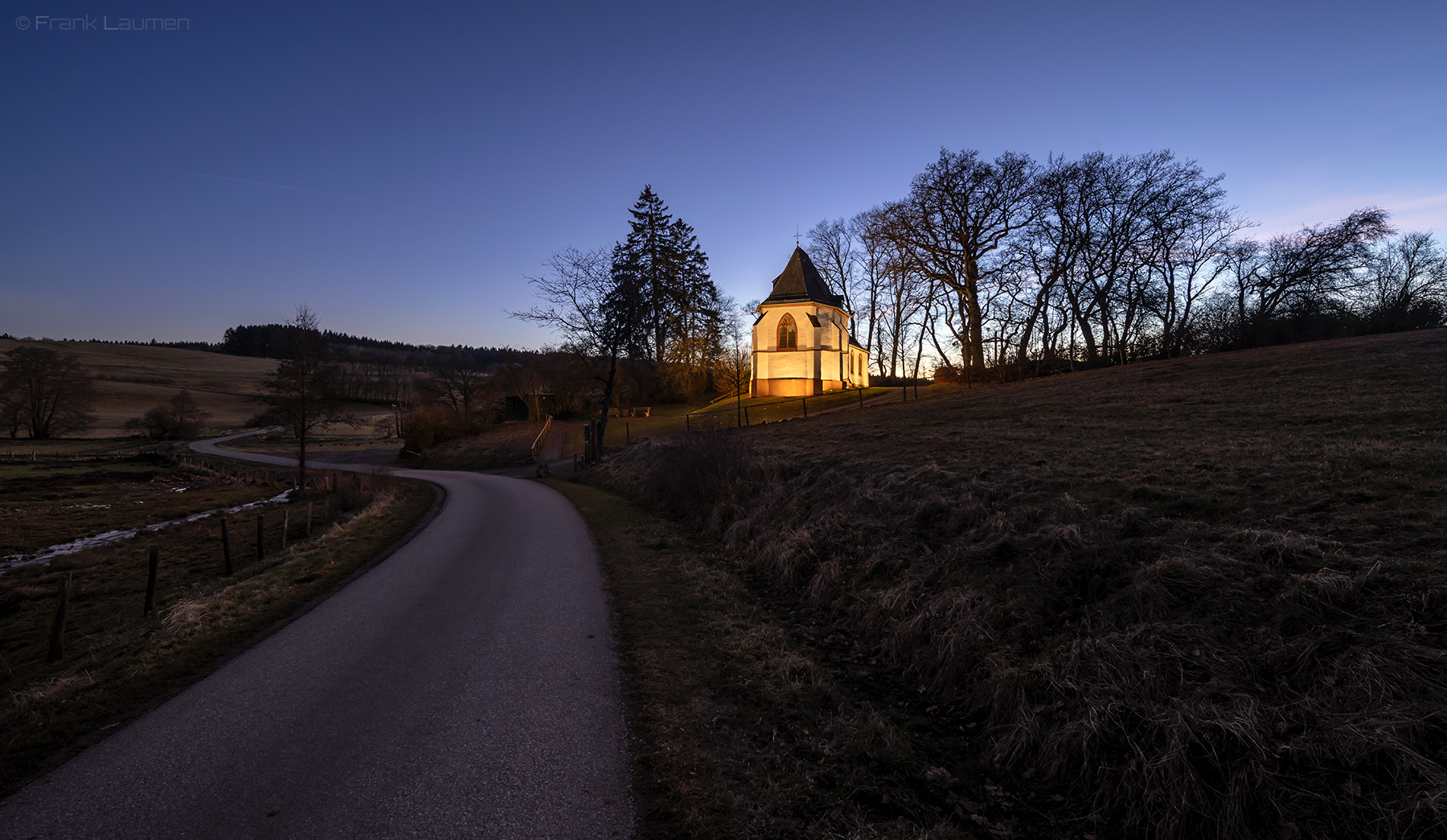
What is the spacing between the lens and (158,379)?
10025cm

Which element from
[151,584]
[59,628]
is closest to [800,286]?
[151,584]

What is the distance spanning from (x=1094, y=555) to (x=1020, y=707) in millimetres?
2308

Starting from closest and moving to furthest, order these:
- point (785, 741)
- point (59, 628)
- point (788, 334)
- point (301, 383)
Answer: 1. point (785, 741)
2. point (59, 628)
3. point (301, 383)
4. point (788, 334)

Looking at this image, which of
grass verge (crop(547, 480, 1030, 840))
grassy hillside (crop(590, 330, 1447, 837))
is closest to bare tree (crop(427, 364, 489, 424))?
grassy hillside (crop(590, 330, 1447, 837))

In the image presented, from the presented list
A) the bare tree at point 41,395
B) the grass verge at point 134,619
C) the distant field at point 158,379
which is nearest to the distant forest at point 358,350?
the distant field at point 158,379

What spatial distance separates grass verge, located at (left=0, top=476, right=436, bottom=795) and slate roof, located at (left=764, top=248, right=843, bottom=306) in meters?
38.3

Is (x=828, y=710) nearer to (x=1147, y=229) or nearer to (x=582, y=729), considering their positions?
(x=582, y=729)

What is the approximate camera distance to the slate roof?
50.6 metres

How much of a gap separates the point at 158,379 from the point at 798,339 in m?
116

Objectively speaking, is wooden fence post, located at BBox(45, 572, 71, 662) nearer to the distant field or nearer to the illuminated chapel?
the illuminated chapel

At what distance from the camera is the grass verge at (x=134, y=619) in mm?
4797

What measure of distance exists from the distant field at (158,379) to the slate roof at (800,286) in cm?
5788

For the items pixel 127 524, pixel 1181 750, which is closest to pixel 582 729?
pixel 1181 750

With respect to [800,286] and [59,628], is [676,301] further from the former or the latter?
[59,628]
